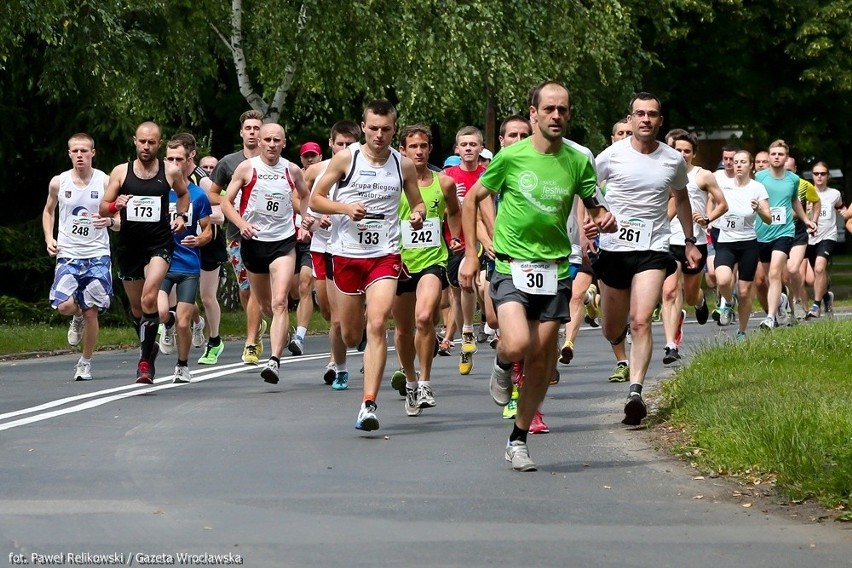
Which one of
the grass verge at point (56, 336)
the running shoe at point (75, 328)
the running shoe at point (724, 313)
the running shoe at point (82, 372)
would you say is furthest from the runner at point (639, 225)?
the running shoe at point (724, 313)

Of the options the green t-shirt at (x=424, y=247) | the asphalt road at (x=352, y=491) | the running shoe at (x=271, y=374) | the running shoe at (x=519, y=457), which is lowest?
the asphalt road at (x=352, y=491)

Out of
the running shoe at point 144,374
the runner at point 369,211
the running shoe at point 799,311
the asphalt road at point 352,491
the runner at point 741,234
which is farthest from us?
the running shoe at point 799,311

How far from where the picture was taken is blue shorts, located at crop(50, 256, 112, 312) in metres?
16.1

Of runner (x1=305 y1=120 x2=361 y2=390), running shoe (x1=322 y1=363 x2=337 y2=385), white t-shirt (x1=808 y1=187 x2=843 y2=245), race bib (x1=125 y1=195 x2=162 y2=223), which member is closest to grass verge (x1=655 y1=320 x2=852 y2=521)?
runner (x1=305 y1=120 x2=361 y2=390)

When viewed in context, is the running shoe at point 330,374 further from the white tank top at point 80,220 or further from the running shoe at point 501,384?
the running shoe at point 501,384

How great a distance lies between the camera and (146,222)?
14.8m

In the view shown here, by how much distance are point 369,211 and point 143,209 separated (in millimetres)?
3487

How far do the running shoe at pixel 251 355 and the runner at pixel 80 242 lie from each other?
124 cm

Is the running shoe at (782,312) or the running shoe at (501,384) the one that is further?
the running shoe at (782,312)

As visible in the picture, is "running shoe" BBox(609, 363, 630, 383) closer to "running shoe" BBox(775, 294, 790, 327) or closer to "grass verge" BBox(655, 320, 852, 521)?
"grass verge" BBox(655, 320, 852, 521)

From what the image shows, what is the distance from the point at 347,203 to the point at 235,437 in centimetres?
157

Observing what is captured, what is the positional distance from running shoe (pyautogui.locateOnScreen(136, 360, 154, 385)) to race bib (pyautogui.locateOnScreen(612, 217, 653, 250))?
4472mm

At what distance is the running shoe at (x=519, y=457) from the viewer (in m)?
9.71

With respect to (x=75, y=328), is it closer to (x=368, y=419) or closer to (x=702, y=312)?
(x=368, y=419)
